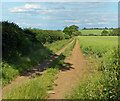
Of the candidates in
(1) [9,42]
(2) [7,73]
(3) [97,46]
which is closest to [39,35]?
(3) [97,46]

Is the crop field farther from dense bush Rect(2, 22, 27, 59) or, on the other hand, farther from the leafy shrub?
the leafy shrub

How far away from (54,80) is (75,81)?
0.94 meters

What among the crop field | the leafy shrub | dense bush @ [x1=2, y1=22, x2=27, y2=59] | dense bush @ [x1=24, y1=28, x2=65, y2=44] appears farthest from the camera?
dense bush @ [x1=24, y1=28, x2=65, y2=44]

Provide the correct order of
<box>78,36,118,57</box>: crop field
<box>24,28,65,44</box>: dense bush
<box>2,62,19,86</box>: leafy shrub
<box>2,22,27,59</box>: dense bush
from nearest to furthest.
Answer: <box>2,62,19,86</box>: leafy shrub, <box>2,22,27,59</box>: dense bush, <box>78,36,118,57</box>: crop field, <box>24,28,65,44</box>: dense bush

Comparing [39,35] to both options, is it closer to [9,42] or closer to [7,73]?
[9,42]

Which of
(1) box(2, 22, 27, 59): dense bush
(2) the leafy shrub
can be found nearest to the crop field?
(1) box(2, 22, 27, 59): dense bush

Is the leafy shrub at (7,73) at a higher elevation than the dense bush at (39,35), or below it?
below

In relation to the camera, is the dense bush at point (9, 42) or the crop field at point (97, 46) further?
the crop field at point (97, 46)

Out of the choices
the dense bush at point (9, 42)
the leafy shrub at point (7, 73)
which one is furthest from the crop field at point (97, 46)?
the leafy shrub at point (7, 73)

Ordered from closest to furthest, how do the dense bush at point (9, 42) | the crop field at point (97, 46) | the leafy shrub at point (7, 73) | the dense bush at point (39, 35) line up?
the leafy shrub at point (7, 73) → the dense bush at point (9, 42) → the crop field at point (97, 46) → the dense bush at point (39, 35)

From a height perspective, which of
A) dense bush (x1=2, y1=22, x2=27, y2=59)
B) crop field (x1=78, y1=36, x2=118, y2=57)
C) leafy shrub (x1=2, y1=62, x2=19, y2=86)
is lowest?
leafy shrub (x1=2, y1=62, x2=19, y2=86)

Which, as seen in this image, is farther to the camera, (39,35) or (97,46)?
(39,35)

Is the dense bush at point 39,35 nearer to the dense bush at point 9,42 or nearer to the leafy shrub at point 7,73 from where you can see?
the dense bush at point 9,42

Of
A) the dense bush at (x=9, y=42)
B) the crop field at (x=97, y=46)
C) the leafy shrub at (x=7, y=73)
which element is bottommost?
the leafy shrub at (x=7, y=73)
